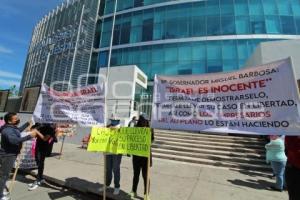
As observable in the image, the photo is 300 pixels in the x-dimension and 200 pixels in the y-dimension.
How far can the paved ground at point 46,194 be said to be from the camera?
518 cm

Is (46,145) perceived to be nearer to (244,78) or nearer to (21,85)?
(244,78)

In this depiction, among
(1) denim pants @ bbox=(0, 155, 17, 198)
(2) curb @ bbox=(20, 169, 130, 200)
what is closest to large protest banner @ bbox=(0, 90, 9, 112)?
(2) curb @ bbox=(20, 169, 130, 200)

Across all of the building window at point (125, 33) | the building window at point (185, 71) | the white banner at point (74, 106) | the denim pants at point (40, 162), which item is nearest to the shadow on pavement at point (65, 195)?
the denim pants at point (40, 162)

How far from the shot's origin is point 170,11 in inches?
1139

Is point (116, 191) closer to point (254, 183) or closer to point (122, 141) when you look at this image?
point (122, 141)

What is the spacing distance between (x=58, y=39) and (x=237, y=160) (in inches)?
1345

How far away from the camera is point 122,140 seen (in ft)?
17.0

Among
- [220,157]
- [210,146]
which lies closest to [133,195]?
[220,157]

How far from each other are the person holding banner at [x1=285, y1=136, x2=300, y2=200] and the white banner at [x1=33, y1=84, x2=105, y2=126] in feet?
12.9

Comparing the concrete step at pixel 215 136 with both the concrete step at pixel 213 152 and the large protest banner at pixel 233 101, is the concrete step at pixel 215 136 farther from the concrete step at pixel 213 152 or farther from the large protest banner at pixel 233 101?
the large protest banner at pixel 233 101

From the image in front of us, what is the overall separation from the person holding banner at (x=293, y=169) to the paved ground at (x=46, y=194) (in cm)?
407

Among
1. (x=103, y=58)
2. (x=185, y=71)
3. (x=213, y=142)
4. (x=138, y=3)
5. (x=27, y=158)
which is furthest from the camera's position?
(x=103, y=58)

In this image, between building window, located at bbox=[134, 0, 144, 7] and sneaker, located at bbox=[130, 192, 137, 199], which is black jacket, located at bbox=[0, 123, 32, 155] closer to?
sneaker, located at bbox=[130, 192, 137, 199]

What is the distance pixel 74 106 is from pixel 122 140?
1.97 meters
